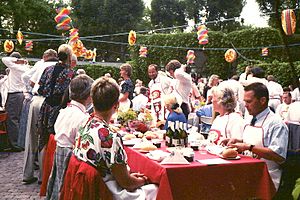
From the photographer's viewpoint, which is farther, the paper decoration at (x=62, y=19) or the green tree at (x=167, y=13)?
the green tree at (x=167, y=13)

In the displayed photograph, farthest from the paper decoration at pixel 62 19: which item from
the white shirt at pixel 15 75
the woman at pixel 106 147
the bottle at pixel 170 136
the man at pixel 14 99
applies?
the woman at pixel 106 147

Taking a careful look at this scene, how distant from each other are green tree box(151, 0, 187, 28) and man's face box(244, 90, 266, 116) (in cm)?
3817

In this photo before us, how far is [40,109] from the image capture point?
550cm

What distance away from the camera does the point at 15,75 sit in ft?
27.1

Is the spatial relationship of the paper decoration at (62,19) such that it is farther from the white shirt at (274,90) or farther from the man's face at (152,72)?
the white shirt at (274,90)

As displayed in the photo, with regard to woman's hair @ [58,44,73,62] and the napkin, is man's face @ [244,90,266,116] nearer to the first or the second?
the napkin

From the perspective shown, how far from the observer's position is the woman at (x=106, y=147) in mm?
2711

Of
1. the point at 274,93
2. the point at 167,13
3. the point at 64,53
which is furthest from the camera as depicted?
the point at 167,13

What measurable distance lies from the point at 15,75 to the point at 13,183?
2.99 metres

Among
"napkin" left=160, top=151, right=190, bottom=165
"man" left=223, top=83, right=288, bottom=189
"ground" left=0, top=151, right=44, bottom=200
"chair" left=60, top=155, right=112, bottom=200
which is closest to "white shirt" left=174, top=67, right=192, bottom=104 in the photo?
"ground" left=0, top=151, right=44, bottom=200

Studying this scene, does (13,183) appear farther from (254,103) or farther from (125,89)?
(254,103)

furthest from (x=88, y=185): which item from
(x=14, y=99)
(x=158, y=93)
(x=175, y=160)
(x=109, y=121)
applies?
(x=14, y=99)

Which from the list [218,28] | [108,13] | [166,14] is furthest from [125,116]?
[166,14]

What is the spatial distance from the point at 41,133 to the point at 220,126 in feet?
8.62
